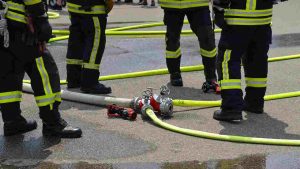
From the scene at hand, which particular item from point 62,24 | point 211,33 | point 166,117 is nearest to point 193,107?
point 166,117

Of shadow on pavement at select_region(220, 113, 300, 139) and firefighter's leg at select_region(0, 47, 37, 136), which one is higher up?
firefighter's leg at select_region(0, 47, 37, 136)

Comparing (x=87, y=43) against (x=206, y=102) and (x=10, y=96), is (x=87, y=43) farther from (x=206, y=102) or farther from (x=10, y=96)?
(x=10, y=96)

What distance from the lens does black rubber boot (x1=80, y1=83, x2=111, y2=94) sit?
642 cm

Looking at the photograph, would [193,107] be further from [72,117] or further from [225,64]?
[72,117]

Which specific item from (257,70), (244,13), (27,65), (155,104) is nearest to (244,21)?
(244,13)

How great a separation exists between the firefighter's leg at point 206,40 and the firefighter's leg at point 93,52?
1015mm

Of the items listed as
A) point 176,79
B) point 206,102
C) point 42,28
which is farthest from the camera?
point 176,79

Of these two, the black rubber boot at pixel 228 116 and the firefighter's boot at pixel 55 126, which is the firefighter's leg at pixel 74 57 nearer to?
the firefighter's boot at pixel 55 126

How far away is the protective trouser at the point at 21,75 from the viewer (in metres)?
4.69

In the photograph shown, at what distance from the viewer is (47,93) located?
4816mm

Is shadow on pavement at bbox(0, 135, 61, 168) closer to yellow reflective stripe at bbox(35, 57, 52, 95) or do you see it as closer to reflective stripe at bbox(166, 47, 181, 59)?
yellow reflective stripe at bbox(35, 57, 52, 95)

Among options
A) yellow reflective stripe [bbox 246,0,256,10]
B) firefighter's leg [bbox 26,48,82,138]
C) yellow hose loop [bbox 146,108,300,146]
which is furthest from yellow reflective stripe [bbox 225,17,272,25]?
firefighter's leg [bbox 26,48,82,138]

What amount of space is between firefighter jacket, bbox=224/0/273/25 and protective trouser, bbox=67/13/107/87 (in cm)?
164

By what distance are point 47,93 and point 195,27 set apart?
7.49 feet
